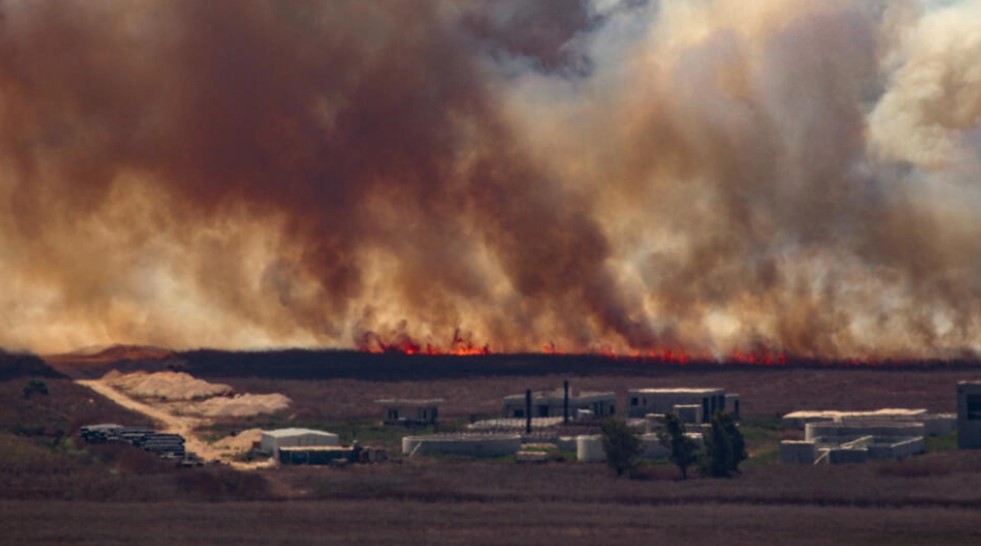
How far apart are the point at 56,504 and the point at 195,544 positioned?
803 inches

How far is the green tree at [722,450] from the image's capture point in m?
164

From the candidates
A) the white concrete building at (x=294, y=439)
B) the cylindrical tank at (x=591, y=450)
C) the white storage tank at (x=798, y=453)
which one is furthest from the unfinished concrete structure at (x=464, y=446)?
the white storage tank at (x=798, y=453)

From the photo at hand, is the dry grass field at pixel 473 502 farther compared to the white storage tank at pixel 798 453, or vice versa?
the white storage tank at pixel 798 453

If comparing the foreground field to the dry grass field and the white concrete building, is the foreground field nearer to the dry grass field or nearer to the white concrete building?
the dry grass field

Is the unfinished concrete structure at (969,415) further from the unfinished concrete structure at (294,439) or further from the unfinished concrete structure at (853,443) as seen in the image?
the unfinished concrete structure at (294,439)

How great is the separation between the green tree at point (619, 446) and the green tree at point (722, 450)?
18.5ft

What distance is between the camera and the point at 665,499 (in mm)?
150875

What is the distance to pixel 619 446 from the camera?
547ft

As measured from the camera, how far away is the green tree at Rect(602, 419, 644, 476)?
166 metres

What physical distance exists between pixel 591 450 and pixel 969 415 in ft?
107

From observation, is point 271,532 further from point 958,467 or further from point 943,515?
point 958,467

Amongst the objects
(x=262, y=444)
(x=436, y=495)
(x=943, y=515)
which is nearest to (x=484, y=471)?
(x=436, y=495)

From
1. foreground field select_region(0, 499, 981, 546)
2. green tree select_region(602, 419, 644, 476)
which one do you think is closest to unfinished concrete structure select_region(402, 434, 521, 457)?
green tree select_region(602, 419, 644, 476)

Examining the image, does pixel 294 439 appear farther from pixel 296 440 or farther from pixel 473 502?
pixel 473 502
